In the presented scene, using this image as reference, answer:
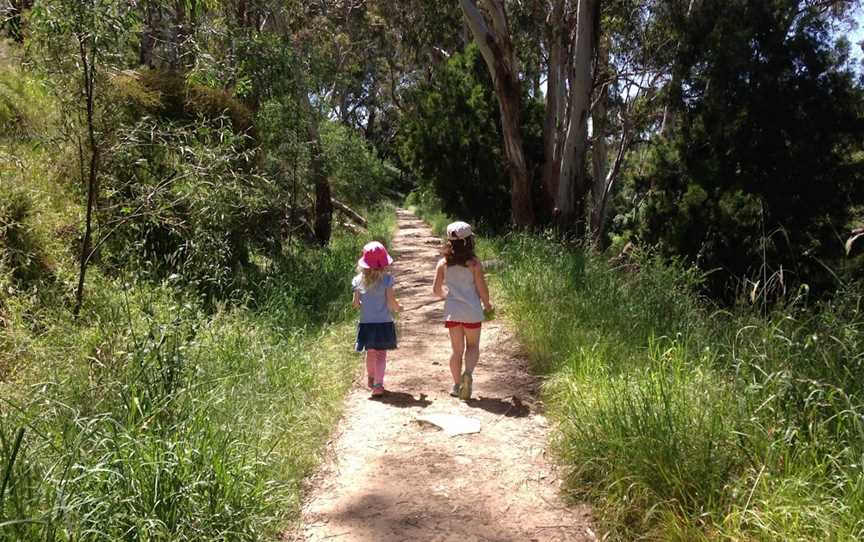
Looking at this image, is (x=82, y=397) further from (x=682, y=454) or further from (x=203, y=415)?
(x=682, y=454)

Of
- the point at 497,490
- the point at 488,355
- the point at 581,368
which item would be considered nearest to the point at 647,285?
the point at 488,355

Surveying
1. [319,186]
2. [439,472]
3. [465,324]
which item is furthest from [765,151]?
[319,186]

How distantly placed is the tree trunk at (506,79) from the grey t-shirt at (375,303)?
8.63m

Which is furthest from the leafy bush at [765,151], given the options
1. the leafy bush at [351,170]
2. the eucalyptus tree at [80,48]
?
the leafy bush at [351,170]

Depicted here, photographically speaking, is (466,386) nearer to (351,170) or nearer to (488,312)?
(488,312)

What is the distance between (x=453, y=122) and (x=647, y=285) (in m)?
13.2

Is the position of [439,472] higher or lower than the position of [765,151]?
lower

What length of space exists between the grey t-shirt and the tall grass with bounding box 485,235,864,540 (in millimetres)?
1383

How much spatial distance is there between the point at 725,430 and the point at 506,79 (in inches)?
440

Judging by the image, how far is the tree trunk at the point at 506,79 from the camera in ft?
42.8

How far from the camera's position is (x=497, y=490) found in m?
3.87

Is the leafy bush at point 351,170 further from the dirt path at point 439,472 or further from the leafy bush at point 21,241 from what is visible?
the dirt path at point 439,472

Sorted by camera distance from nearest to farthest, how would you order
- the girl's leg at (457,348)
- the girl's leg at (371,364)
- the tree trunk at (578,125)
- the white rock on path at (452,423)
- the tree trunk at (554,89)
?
the white rock on path at (452,423) → the girl's leg at (457,348) → the girl's leg at (371,364) → the tree trunk at (578,125) → the tree trunk at (554,89)

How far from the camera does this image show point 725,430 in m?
3.32
